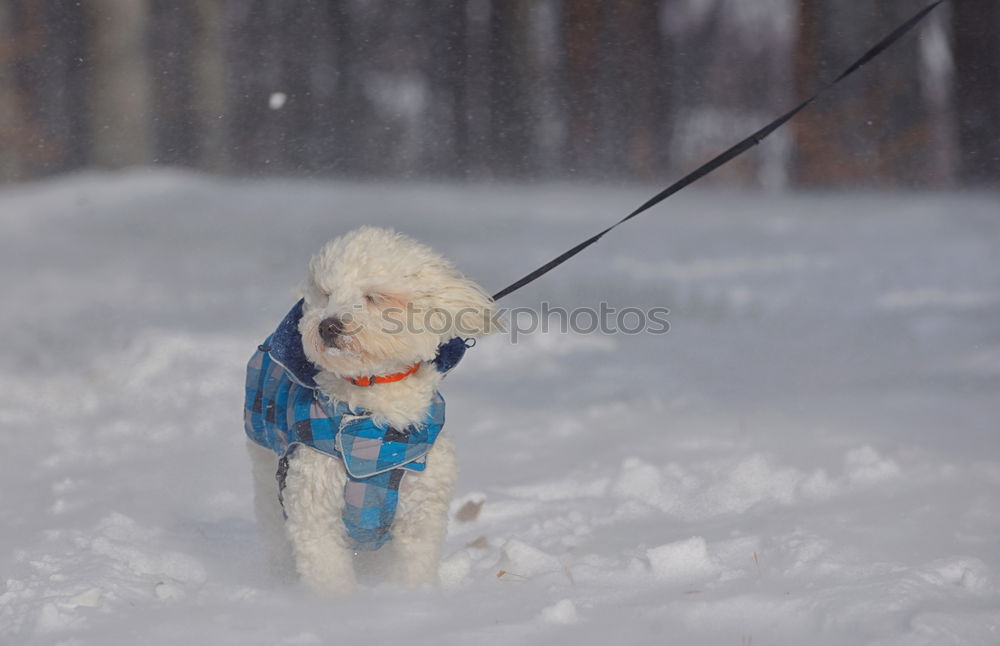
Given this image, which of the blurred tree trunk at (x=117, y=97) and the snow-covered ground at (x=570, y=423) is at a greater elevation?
the blurred tree trunk at (x=117, y=97)

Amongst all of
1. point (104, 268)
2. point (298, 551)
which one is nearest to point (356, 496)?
point (298, 551)

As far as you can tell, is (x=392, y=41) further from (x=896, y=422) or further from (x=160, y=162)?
(x=896, y=422)

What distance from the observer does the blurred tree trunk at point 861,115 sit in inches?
402

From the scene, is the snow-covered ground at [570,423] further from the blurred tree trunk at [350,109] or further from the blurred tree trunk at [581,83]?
the blurred tree trunk at [581,83]

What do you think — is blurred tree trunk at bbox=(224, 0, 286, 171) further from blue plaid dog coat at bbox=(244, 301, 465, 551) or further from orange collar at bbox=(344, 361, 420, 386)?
orange collar at bbox=(344, 361, 420, 386)

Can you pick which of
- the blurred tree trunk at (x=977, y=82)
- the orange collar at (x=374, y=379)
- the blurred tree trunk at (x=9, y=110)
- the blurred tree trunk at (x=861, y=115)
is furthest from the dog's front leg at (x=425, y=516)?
the blurred tree trunk at (x=977, y=82)

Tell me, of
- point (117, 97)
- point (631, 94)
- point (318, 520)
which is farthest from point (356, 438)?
point (631, 94)

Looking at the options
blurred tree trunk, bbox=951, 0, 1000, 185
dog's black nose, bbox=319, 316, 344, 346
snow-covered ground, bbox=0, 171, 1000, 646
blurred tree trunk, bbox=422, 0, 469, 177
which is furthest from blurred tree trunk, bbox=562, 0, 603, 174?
dog's black nose, bbox=319, 316, 344, 346

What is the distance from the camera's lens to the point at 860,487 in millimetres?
3375

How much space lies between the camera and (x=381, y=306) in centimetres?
229

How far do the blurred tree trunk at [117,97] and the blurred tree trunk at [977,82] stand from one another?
27.8ft

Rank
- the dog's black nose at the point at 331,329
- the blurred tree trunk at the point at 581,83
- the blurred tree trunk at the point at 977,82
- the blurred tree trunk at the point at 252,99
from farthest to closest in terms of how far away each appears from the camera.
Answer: the blurred tree trunk at the point at 581,83 < the blurred tree trunk at the point at 977,82 < the blurred tree trunk at the point at 252,99 < the dog's black nose at the point at 331,329

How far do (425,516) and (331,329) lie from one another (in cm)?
57

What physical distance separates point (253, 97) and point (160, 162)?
121 cm
